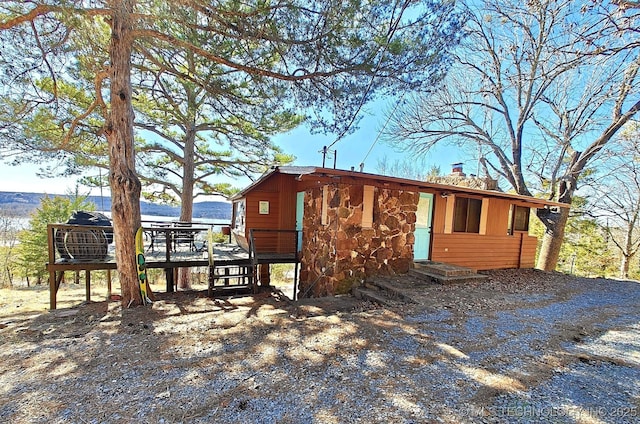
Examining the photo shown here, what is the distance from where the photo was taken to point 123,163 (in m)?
4.82

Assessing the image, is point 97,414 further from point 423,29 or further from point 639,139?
point 639,139

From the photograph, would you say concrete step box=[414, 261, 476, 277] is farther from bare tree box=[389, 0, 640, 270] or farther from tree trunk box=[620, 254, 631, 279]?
tree trunk box=[620, 254, 631, 279]

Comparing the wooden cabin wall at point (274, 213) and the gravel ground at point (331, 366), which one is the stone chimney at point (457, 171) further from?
the gravel ground at point (331, 366)

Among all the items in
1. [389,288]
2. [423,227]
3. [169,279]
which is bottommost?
[169,279]

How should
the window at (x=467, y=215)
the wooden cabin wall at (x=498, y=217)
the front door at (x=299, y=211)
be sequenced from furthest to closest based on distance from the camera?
the front door at (x=299, y=211) < the wooden cabin wall at (x=498, y=217) < the window at (x=467, y=215)

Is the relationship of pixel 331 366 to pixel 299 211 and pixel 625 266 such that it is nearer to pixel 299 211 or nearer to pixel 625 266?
pixel 299 211

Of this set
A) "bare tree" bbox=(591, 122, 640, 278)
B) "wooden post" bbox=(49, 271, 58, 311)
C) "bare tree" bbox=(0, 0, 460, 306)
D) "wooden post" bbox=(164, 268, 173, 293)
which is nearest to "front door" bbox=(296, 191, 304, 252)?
"bare tree" bbox=(0, 0, 460, 306)

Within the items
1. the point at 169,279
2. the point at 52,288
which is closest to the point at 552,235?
the point at 169,279

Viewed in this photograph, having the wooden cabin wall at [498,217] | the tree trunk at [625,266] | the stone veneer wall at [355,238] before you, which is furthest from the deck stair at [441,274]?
the tree trunk at [625,266]

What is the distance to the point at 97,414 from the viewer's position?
1889mm

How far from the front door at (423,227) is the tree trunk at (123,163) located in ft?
19.8

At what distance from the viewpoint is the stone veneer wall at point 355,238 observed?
5.79 metres

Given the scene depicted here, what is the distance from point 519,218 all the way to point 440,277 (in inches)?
186

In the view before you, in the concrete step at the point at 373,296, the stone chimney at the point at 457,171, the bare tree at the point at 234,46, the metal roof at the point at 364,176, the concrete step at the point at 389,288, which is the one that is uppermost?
the bare tree at the point at 234,46
